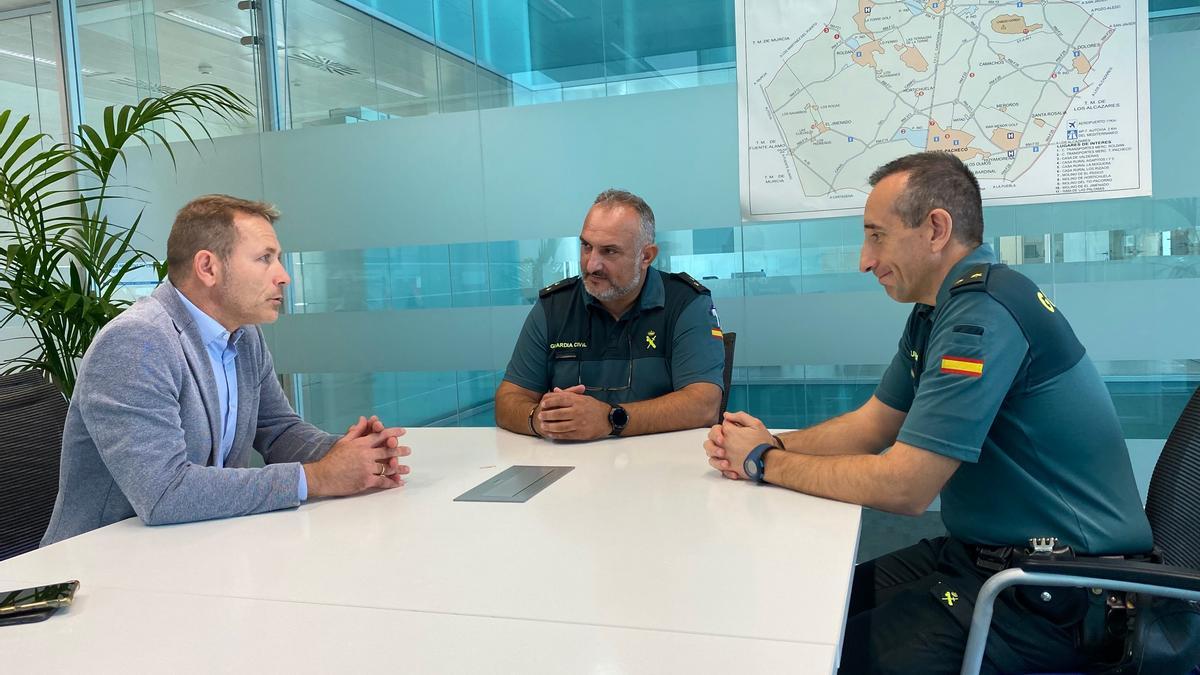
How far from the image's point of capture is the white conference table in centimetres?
103

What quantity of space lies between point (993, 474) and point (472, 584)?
1031mm

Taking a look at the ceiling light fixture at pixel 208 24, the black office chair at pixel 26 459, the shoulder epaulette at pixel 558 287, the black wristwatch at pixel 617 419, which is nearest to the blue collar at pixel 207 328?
the black office chair at pixel 26 459

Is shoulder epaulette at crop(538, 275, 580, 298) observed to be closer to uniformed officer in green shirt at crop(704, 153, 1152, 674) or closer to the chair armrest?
uniformed officer in green shirt at crop(704, 153, 1152, 674)

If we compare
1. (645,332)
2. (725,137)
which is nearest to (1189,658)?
(645,332)

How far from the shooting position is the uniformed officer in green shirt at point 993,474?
154 cm

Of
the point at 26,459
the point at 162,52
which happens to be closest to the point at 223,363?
the point at 26,459

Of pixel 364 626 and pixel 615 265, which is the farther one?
pixel 615 265

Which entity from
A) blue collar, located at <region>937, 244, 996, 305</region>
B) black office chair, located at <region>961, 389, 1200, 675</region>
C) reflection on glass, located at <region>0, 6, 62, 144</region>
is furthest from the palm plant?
black office chair, located at <region>961, 389, 1200, 675</region>

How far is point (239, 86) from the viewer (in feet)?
15.3

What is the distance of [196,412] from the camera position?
1.83 metres

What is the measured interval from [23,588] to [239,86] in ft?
13.0

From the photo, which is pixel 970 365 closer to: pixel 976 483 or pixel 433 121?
pixel 976 483

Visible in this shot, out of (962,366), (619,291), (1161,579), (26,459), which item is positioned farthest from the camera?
(619,291)

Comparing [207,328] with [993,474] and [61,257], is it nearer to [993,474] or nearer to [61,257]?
[993,474]
